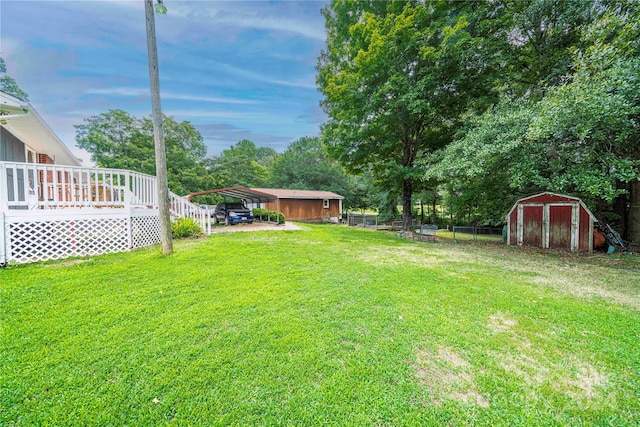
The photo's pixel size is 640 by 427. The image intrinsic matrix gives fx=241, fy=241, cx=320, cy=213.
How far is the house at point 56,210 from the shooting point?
16.8 feet

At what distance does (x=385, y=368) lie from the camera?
2.26 m

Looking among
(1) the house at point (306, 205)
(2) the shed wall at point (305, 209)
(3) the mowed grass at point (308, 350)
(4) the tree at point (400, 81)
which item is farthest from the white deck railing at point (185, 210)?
(2) the shed wall at point (305, 209)

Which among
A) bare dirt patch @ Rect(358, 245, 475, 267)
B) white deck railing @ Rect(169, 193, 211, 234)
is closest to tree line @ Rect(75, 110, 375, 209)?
white deck railing @ Rect(169, 193, 211, 234)

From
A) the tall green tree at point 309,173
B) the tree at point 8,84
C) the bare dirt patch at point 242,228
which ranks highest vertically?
the tree at point 8,84

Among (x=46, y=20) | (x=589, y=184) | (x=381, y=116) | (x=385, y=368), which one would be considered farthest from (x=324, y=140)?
(x=385, y=368)

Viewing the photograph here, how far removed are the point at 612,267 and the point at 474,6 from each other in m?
11.5

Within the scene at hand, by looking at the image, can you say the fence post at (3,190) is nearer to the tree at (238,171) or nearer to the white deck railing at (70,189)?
the white deck railing at (70,189)

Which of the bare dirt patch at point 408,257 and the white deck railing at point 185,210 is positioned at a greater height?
the white deck railing at point 185,210

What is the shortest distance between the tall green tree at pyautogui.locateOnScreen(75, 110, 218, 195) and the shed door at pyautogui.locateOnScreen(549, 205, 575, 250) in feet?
90.0

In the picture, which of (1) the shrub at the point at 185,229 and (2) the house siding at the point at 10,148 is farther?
(1) the shrub at the point at 185,229

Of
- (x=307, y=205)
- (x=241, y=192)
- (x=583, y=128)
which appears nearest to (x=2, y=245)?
(x=241, y=192)

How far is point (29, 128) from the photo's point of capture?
7.80m

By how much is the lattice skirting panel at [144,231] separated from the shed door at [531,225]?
46.3 feet

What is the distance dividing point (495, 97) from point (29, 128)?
57.2 feet
